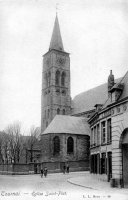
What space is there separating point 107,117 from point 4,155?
159ft

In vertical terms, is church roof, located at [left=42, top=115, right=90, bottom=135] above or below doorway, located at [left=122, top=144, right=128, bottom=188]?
above

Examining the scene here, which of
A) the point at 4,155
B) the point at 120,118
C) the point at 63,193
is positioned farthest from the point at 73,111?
the point at 63,193

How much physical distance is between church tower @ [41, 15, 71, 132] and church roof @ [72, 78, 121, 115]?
2411 mm

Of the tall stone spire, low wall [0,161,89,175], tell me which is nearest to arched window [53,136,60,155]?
low wall [0,161,89,175]

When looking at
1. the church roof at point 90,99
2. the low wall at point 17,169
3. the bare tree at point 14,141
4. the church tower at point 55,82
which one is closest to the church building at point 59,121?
the church tower at point 55,82

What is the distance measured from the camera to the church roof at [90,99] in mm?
68387

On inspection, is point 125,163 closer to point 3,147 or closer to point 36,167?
point 36,167

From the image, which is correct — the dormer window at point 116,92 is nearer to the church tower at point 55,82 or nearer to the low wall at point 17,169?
the low wall at point 17,169

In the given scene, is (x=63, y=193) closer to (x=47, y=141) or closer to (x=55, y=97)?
(x=47, y=141)

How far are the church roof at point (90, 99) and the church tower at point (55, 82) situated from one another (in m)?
2.41

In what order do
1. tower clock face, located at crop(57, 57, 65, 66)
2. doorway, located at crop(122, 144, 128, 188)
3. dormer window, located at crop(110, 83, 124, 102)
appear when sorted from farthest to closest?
tower clock face, located at crop(57, 57, 65, 66) → dormer window, located at crop(110, 83, 124, 102) → doorway, located at crop(122, 144, 128, 188)

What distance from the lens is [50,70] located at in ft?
251

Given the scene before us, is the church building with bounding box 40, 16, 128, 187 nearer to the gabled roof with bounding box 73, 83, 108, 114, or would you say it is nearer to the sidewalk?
the gabled roof with bounding box 73, 83, 108, 114

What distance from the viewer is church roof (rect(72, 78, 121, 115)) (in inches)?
2692
